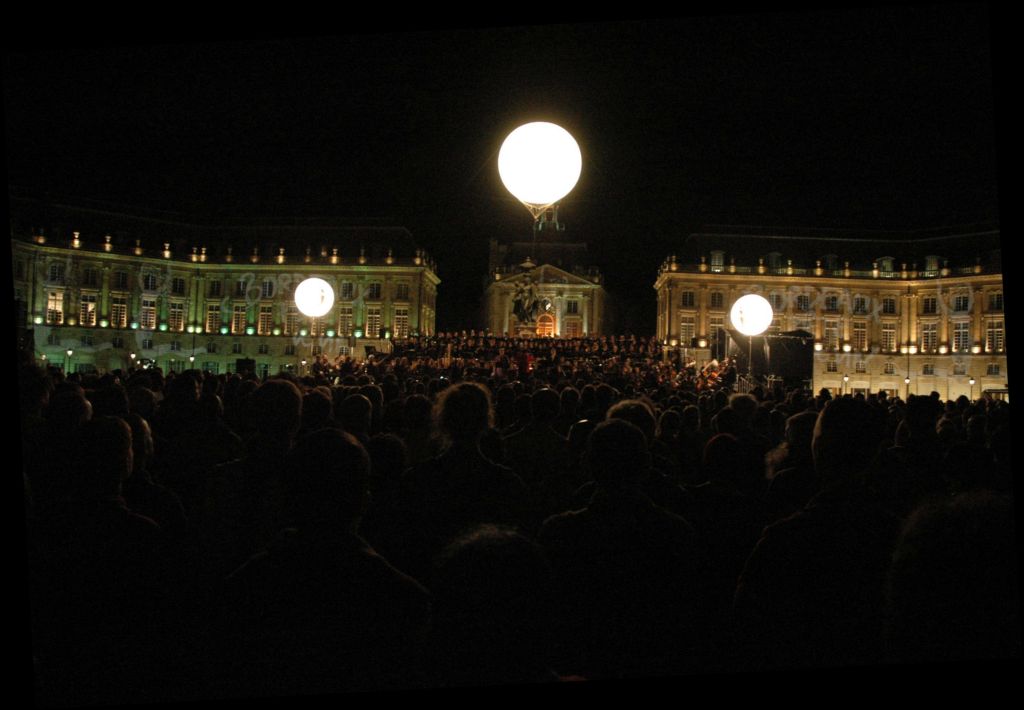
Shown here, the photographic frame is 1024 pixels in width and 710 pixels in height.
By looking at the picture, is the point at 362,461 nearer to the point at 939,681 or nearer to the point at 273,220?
the point at 939,681

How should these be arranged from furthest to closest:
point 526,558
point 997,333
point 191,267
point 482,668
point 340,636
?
1. point 191,267
2. point 997,333
3. point 340,636
4. point 482,668
5. point 526,558

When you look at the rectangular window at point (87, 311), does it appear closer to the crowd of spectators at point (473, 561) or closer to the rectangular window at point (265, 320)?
the rectangular window at point (265, 320)

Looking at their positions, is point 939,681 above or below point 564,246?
below

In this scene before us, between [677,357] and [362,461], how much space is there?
25.9 meters

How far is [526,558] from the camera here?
2.14 meters

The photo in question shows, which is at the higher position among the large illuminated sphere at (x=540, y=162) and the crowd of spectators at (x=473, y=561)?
the large illuminated sphere at (x=540, y=162)

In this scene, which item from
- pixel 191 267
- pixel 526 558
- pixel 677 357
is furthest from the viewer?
pixel 191 267

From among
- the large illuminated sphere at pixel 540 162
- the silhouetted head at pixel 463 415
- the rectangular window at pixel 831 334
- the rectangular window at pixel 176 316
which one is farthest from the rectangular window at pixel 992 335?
the rectangular window at pixel 176 316

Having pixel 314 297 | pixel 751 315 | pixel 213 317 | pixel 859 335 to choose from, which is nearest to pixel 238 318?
pixel 213 317

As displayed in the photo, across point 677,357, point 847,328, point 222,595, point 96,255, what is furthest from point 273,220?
point 222,595

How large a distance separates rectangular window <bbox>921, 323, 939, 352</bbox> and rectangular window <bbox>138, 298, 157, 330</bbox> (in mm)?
56141

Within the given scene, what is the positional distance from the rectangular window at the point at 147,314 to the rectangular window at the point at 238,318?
609 centimetres

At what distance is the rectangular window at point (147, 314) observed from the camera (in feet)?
208

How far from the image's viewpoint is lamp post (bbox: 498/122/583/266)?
651 centimetres
